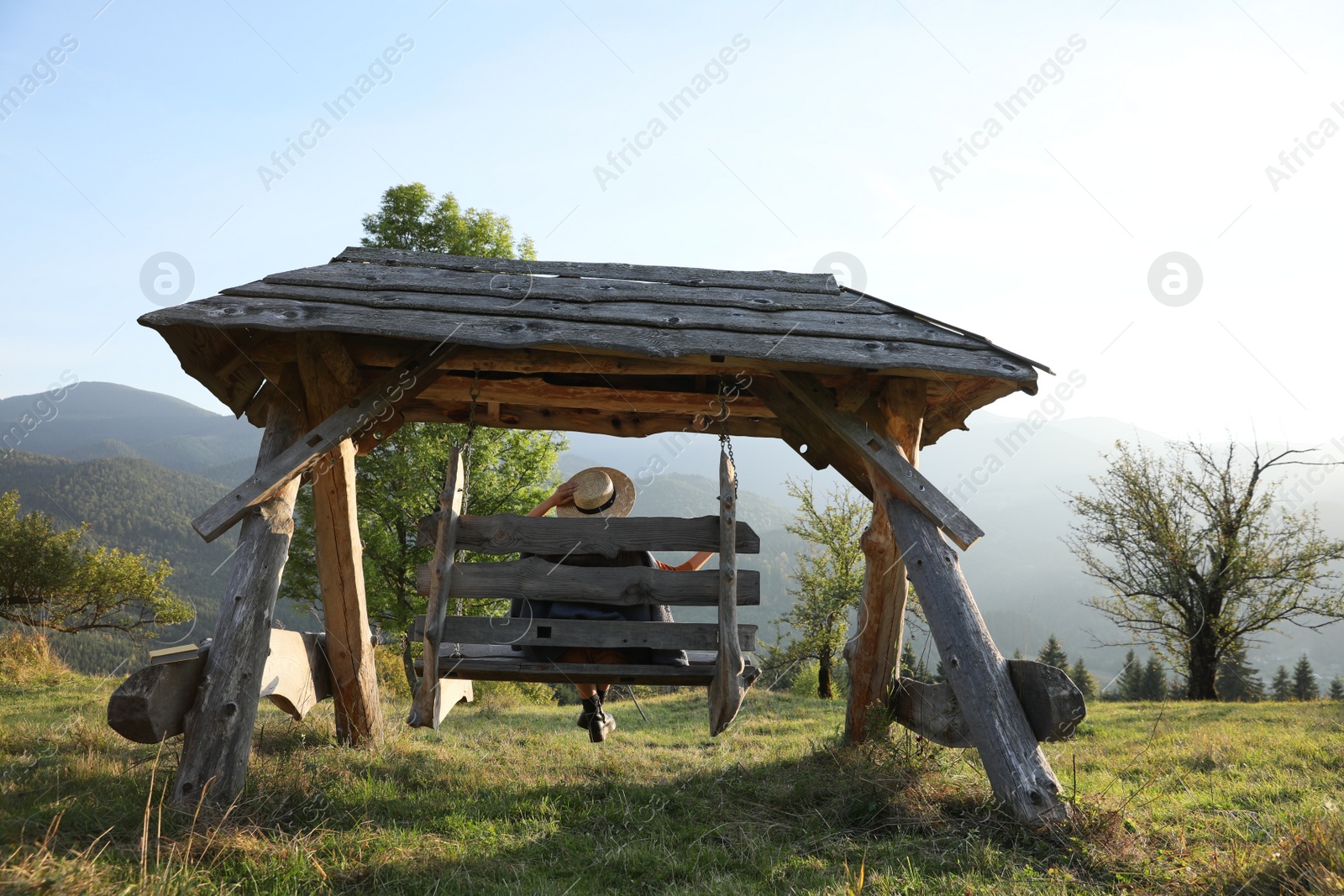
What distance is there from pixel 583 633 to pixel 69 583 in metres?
19.2

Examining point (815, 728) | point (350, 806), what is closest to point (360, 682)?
point (350, 806)

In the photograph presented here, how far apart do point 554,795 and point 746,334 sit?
3.39 metres

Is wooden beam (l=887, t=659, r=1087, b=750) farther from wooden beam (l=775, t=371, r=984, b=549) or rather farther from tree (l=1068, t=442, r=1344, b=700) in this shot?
tree (l=1068, t=442, r=1344, b=700)

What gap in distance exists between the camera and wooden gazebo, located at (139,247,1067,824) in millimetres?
4684

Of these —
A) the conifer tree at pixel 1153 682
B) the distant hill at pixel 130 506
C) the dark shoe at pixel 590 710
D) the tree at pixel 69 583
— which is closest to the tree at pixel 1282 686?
the conifer tree at pixel 1153 682

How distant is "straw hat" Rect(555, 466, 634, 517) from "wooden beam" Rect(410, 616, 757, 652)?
46.9 inches

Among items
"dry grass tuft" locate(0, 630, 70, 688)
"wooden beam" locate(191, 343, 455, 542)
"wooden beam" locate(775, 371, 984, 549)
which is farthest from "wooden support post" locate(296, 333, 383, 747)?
"dry grass tuft" locate(0, 630, 70, 688)

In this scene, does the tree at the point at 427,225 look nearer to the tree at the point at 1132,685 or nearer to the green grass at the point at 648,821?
the green grass at the point at 648,821

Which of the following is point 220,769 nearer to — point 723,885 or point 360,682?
point 360,682

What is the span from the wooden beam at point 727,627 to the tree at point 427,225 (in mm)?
13903

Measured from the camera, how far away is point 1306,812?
14.1ft

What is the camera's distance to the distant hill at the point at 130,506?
71.1m

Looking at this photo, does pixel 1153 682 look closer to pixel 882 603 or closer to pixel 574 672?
pixel 882 603

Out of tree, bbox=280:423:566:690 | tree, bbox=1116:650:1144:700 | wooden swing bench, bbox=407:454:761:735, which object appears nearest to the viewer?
wooden swing bench, bbox=407:454:761:735
